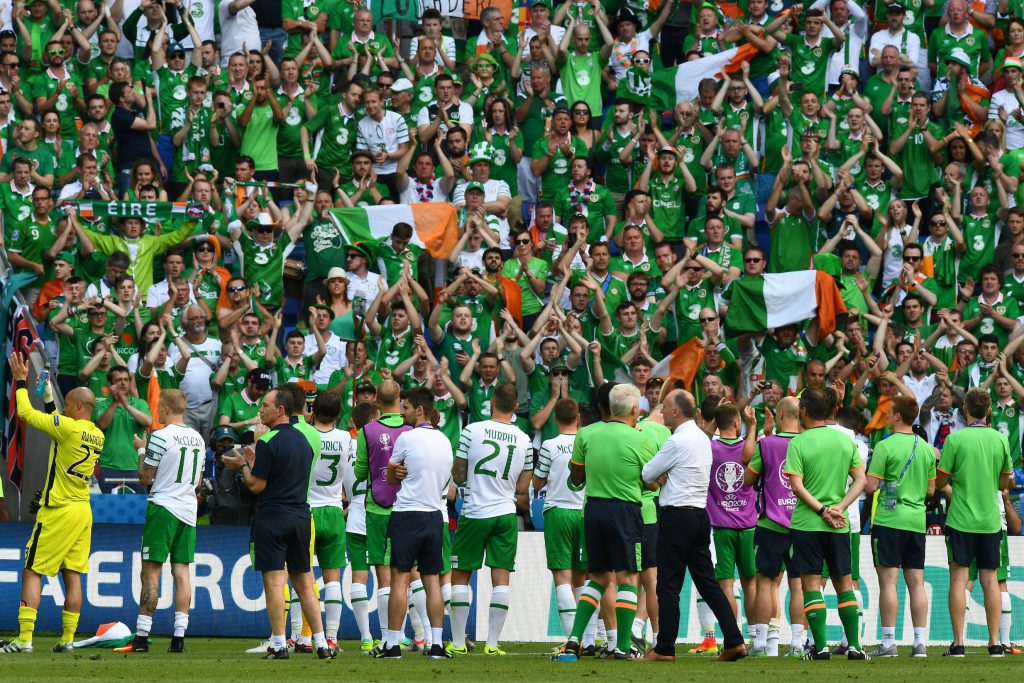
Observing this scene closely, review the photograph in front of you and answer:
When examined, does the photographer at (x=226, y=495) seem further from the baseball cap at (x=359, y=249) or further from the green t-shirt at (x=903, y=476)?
the green t-shirt at (x=903, y=476)

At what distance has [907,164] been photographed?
24.0 meters

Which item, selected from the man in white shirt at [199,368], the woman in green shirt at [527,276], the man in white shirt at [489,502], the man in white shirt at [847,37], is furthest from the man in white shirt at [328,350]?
the man in white shirt at [847,37]

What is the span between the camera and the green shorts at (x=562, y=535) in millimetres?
15148

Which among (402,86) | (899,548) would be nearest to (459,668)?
(899,548)

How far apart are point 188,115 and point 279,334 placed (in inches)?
151

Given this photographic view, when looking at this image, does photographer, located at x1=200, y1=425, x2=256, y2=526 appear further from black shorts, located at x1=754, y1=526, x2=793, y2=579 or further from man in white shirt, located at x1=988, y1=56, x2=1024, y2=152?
man in white shirt, located at x1=988, y1=56, x2=1024, y2=152

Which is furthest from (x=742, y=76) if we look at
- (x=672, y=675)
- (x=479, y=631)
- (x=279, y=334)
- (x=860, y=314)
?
(x=672, y=675)

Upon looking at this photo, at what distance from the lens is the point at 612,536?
1367cm

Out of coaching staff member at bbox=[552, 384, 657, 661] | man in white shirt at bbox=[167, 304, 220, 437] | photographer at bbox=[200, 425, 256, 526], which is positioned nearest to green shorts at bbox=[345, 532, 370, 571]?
coaching staff member at bbox=[552, 384, 657, 661]

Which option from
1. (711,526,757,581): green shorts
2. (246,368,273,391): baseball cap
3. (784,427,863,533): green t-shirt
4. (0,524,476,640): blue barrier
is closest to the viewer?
(784,427,863,533): green t-shirt

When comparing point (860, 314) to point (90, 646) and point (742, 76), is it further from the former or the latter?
point (90, 646)

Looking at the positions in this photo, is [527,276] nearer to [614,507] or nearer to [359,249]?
[359,249]

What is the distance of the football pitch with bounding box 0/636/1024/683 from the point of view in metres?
11.7

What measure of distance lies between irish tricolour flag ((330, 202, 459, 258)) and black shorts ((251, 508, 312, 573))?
29.4 ft
